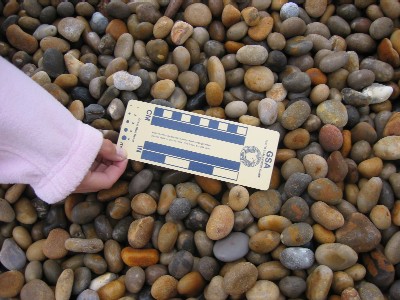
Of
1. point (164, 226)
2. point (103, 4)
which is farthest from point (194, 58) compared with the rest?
point (164, 226)

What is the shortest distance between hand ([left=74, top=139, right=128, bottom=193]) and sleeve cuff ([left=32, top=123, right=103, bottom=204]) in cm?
4

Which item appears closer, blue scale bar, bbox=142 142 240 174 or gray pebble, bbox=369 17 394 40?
blue scale bar, bbox=142 142 240 174

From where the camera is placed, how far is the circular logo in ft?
2.95

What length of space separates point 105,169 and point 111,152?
5cm

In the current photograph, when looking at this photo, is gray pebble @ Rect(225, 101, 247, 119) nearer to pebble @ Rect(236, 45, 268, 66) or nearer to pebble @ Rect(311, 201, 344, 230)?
pebble @ Rect(236, 45, 268, 66)

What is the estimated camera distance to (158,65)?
104 cm

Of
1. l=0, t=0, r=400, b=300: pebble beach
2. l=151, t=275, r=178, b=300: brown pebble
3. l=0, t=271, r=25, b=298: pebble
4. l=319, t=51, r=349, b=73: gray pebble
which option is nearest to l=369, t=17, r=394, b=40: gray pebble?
l=0, t=0, r=400, b=300: pebble beach

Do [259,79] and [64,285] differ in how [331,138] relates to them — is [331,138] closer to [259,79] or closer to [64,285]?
[259,79]

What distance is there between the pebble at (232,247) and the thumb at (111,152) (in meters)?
0.26

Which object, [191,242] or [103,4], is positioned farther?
[103,4]

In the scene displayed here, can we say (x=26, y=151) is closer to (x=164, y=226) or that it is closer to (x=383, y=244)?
(x=164, y=226)

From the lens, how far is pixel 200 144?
92 centimetres

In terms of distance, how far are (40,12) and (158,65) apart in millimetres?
359

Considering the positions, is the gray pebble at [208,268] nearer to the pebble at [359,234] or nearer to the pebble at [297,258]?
the pebble at [297,258]
